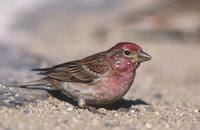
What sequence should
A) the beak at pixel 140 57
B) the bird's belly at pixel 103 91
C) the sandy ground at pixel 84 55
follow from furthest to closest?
the beak at pixel 140 57, the bird's belly at pixel 103 91, the sandy ground at pixel 84 55

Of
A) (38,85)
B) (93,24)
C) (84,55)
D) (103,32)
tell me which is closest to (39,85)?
(38,85)

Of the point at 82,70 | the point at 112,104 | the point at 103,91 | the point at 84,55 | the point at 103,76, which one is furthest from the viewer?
the point at 84,55

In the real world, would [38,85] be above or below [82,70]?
below

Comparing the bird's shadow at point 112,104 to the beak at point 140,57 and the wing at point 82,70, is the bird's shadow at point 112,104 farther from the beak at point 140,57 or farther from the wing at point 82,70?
the beak at point 140,57

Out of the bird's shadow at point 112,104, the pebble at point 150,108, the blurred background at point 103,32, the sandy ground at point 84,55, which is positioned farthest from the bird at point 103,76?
the blurred background at point 103,32

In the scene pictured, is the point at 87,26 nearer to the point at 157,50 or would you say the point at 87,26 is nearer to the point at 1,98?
the point at 157,50

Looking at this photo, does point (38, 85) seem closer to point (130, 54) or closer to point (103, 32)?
point (130, 54)

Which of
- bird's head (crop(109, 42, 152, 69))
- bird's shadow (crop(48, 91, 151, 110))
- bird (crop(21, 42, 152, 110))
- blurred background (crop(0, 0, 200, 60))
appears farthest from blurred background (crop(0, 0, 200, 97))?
bird's head (crop(109, 42, 152, 69))
